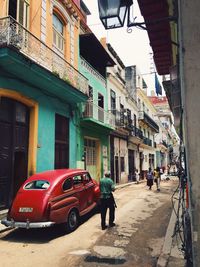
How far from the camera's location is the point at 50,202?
25.5ft

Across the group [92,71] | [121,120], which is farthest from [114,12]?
[121,120]

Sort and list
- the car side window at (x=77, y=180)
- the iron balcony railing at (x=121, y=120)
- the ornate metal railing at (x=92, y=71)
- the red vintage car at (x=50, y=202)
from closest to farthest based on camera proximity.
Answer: the red vintage car at (x=50, y=202)
the car side window at (x=77, y=180)
the ornate metal railing at (x=92, y=71)
the iron balcony railing at (x=121, y=120)

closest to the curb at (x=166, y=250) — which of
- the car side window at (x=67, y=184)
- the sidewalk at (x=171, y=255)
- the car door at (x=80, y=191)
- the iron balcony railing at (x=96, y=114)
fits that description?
the sidewalk at (x=171, y=255)

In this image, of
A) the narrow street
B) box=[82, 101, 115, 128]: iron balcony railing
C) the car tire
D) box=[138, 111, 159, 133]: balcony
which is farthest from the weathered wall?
box=[138, 111, 159, 133]: balcony

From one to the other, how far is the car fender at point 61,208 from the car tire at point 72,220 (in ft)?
0.58

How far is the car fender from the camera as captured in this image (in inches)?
304

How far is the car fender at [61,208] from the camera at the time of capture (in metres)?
7.72

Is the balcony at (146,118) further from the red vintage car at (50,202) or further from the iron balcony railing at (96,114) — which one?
the red vintage car at (50,202)

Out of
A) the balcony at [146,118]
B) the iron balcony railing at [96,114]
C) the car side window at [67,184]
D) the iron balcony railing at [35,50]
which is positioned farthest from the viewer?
the balcony at [146,118]

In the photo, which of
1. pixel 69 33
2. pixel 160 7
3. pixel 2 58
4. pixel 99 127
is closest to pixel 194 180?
pixel 160 7

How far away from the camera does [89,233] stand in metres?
8.03

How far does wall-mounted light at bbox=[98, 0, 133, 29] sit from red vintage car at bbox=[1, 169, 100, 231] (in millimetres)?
5115

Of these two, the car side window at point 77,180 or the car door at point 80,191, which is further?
the car side window at point 77,180

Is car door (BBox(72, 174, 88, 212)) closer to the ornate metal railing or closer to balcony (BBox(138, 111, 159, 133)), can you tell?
the ornate metal railing
